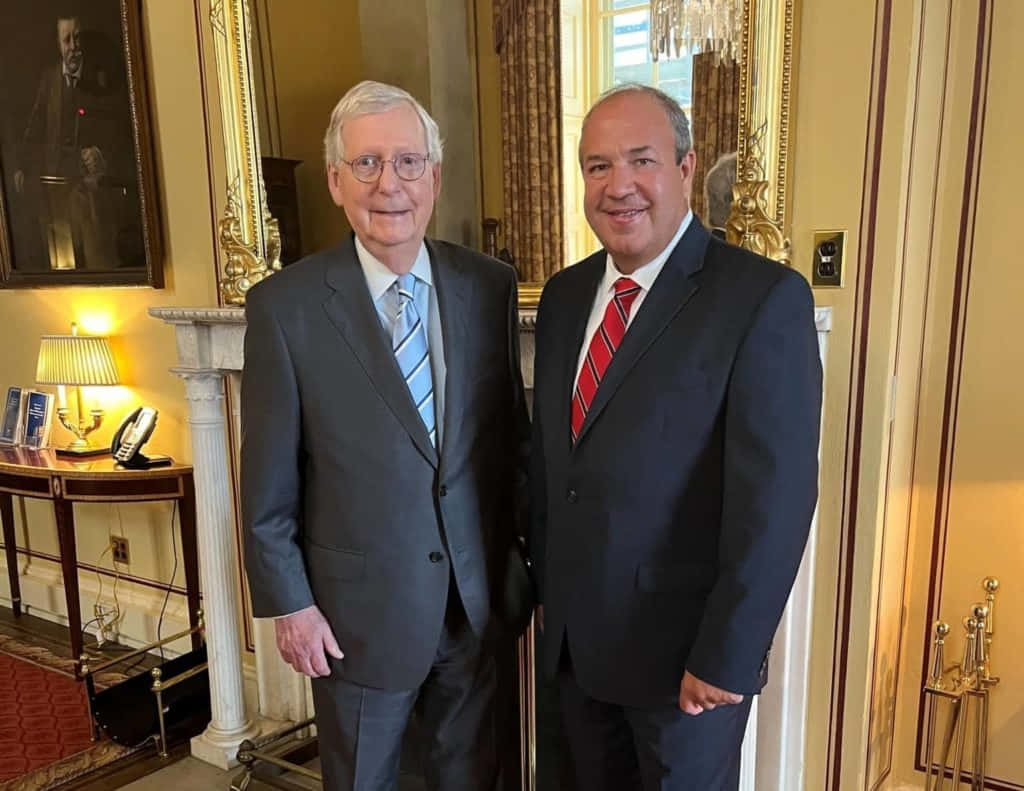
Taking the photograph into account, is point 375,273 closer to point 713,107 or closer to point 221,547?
point 713,107

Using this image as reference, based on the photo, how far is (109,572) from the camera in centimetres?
312

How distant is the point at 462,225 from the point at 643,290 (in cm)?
Result: 79

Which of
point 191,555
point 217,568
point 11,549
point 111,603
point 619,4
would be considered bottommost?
point 111,603

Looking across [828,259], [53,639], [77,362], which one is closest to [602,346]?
[828,259]

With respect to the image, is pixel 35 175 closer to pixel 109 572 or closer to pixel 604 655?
pixel 109 572

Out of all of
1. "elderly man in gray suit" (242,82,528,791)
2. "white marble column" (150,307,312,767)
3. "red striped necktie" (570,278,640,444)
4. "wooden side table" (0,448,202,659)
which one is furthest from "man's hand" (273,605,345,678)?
"wooden side table" (0,448,202,659)

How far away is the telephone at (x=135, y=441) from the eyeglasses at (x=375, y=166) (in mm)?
1687

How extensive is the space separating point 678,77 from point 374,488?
3.24ft

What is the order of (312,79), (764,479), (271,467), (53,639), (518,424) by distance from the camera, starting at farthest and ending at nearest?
(53,639) → (312,79) → (518,424) → (271,467) → (764,479)

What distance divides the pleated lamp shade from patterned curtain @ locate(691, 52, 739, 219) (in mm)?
2039

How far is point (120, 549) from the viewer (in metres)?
3.06

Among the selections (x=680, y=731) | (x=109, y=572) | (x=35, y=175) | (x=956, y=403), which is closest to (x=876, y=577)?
(x=956, y=403)

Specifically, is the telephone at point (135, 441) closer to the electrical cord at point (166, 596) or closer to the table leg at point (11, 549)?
the electrical cord at point (166, 596)

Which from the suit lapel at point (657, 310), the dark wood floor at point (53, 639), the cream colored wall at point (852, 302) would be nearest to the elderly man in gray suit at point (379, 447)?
the suit lapel at point (657, 310)
